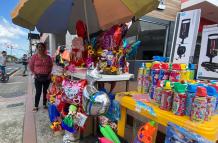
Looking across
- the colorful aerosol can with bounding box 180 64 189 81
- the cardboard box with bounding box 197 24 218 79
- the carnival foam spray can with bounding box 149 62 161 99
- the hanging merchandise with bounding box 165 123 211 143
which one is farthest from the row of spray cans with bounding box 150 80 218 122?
the cardboard box with bounding box 197 24 218 79

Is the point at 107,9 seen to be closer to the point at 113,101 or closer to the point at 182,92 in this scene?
the point at 113,101

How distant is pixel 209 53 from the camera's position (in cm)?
341

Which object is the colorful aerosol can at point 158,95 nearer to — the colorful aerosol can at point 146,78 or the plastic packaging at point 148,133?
the plastic packaging at point 148,133

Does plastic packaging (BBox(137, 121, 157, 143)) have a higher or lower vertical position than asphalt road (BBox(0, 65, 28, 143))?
higher

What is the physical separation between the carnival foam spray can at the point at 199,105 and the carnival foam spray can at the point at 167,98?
0.65ft

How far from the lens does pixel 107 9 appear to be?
195cm

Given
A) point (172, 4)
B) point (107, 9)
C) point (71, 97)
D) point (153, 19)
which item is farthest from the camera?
point (172, 4)

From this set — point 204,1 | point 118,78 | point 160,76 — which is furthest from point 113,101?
point 204,1

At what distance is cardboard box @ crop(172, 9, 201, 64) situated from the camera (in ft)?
8.13

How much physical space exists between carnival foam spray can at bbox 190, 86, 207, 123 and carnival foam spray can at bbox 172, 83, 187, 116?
9cm

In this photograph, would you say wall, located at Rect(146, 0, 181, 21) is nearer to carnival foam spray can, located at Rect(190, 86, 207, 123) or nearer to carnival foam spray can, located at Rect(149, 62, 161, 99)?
carnival foam spray can, located at Rect(149, 62, 161, 99)

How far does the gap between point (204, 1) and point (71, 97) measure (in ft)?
17.8

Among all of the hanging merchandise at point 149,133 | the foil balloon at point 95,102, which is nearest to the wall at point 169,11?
the foil balloon at point 95,102

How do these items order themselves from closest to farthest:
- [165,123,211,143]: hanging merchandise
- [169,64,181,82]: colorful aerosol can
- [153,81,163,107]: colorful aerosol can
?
[165,123,211,143]: hanging merchandise → [153,81,163,107]: colorful aerosol can → [169,64,181,82]: colorful aerosol can
